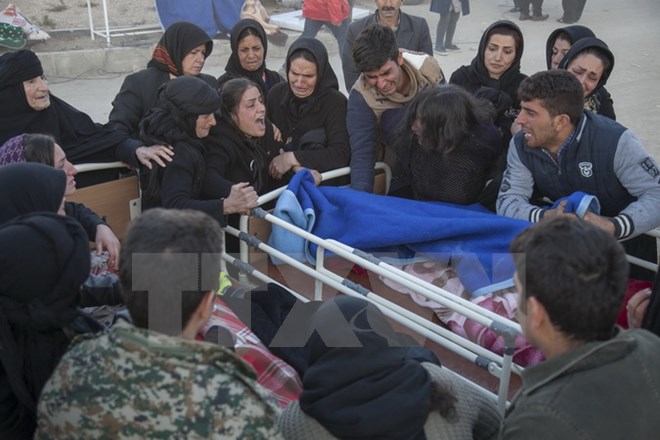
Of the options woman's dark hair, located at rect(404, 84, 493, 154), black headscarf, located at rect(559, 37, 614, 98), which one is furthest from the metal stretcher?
black headscarf, located at rect(559, 37, 614, 98)

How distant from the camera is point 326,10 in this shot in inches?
371

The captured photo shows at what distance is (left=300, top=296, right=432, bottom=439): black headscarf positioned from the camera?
193 cm

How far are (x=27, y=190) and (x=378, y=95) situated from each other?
232cm

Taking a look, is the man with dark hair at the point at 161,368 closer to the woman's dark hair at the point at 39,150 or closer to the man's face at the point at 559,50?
the woman's dark hair at the point at 39,150

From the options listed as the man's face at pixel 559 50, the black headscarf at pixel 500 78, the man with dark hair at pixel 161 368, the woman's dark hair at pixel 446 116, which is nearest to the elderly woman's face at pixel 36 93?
the woman's dark hair at pixel 446 116

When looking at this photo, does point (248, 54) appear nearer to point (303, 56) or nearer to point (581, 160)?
point (303, 56)

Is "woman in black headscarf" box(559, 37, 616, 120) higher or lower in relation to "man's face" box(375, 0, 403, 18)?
lower

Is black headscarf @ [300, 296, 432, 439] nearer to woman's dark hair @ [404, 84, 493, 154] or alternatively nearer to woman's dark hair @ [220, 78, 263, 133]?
woman's dark hair @ [404, 84, 493, 154]

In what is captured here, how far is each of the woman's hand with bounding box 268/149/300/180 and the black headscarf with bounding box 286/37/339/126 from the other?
0.43m

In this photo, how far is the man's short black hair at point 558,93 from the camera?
11.1 ft

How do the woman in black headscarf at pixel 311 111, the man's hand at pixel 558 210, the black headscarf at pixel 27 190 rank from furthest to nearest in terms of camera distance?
1. the woman in black headscarf at pixel 311 111
2. the man's hand at pixel 558 210
3. the black headscarf at pixel 27 190

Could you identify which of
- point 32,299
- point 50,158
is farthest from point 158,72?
point 32,299

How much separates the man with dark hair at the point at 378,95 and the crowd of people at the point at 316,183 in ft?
0.05

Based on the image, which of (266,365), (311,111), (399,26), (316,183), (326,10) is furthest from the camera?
(326,10)
